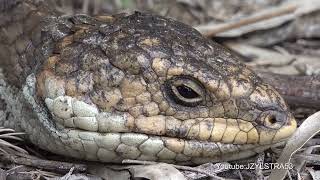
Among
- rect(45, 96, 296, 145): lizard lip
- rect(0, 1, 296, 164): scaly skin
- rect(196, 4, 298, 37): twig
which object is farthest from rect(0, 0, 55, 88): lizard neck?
rect(196, 4, 298, 37): twig

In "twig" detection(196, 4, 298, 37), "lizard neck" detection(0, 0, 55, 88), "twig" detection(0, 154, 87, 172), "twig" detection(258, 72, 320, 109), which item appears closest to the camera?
"twig" detection(0, 154, 87, 172)

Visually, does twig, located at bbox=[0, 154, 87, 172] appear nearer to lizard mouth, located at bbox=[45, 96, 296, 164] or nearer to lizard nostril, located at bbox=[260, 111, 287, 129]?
lizard mouth, located at bbox=[45, 96, 296, 164]

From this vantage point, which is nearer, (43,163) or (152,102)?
(152,102)

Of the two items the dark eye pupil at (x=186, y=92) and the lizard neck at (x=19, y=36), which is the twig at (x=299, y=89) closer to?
the dark eye pupil at (x=186, y=92)

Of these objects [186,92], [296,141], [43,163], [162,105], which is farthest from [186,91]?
[43,163]

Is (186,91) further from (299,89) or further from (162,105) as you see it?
(299,89)

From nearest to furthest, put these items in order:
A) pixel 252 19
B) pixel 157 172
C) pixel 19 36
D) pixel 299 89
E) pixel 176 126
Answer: pixel 157 172
pixel 176 126
pixel 19 36
pixel 299 89
pixel 252 19
